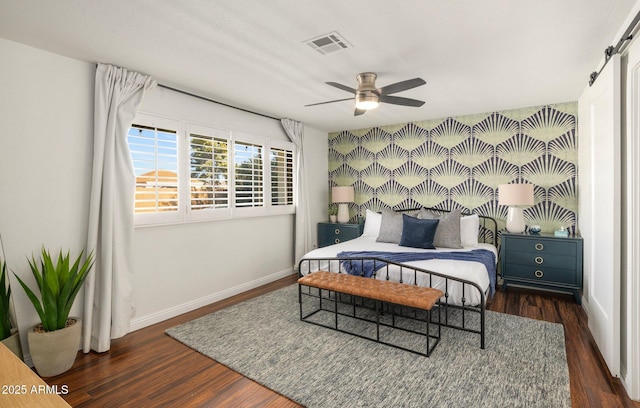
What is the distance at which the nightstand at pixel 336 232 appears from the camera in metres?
5.54

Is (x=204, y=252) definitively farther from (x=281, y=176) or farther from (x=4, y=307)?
(x=4, y=307)

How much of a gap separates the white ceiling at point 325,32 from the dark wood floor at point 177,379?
8.42 ft

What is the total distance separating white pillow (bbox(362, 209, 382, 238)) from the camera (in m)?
5.13

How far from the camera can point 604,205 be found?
104 inches

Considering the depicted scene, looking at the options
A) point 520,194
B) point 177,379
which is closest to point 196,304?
point 177,379

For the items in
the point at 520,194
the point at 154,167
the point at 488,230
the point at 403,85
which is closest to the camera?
the point at 403,85

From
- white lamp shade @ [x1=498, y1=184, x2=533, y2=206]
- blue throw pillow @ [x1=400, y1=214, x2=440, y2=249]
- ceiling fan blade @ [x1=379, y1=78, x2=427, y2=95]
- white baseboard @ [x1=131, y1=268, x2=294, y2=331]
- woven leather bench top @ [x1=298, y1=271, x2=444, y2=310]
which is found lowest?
white baseboard @ [x1=131, y1=268, x2=294, y2=331]

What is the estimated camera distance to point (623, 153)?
7.52ft

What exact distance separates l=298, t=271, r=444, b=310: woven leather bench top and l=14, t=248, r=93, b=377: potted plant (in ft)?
6.59

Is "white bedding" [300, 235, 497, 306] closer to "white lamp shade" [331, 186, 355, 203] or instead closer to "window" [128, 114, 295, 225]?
"window" [128, 114, 295, 225]

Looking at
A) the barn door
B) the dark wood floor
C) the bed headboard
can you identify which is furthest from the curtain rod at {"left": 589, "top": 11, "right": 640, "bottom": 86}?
the bed headboard

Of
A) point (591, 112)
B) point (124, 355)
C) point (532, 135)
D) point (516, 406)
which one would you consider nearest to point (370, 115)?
point (532, 135)

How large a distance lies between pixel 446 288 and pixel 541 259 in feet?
6.52

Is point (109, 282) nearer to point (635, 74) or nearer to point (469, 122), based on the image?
point (635, 74)
